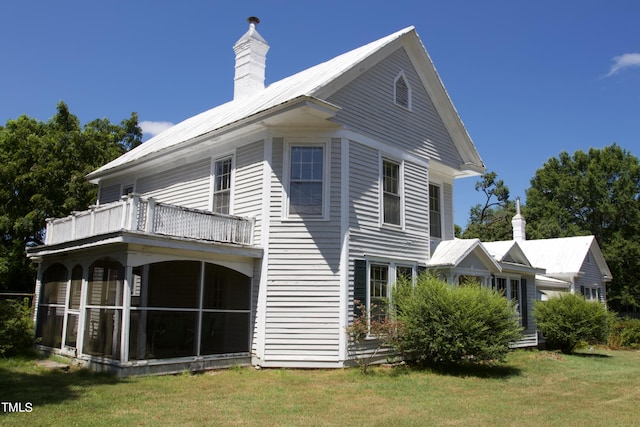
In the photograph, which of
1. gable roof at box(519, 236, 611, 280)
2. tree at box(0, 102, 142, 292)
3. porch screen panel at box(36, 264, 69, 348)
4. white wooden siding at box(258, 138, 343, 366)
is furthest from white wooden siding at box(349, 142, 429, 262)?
tree at box(0, 102, 142, 292)

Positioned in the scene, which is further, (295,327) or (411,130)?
(411,130)

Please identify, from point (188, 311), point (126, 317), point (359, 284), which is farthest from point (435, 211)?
point (126, 317)

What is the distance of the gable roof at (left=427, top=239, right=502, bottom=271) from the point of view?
15.6 m

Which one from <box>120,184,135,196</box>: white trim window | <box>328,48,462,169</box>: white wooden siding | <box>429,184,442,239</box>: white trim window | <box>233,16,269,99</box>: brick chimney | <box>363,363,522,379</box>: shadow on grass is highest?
<box>233,16,269,99</box>: brick chimney

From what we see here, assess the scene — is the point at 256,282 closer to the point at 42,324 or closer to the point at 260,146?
the point at 260,146

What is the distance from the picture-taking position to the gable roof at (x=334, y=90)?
43.2ft

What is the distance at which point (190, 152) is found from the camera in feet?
51.6

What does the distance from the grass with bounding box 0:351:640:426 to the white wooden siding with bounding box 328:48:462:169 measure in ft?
21.0

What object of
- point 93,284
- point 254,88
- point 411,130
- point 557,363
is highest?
point 254,88

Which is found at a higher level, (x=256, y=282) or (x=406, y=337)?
(x=256, y=282)

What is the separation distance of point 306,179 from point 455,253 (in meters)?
5.39

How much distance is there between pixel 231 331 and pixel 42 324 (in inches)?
238

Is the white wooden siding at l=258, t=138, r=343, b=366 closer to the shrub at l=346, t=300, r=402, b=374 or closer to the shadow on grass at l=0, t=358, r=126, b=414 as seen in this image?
the shrub at l=346, t=300, r=402, b=374

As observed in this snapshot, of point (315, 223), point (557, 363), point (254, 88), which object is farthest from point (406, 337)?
point (254, 88)
